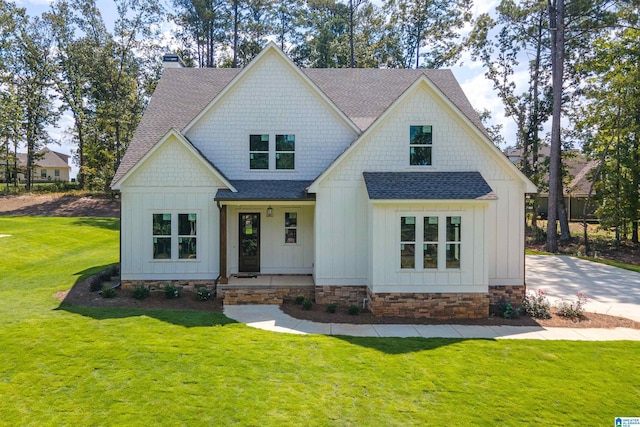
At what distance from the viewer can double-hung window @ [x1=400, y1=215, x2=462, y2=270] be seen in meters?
10.8

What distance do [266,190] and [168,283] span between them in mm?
4348

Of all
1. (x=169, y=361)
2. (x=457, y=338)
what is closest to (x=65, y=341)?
(x=169, y=361)

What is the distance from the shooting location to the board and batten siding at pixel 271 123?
1354cm

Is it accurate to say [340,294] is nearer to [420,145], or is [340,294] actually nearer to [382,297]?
[382,297]

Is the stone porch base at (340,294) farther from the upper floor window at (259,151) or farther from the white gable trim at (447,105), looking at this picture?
the upper floor window at (259,151)

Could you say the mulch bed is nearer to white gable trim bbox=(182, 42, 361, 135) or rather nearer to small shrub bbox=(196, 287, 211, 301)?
small shrub bbox=(196, 287, 211, 301)

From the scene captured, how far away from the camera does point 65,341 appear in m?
7.95

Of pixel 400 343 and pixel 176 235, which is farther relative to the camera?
pixel 176 235

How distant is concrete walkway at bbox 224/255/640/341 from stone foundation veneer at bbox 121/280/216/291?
4.87 ft

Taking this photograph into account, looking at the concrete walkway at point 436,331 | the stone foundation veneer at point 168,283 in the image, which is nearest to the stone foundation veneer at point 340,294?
the concrete walkway at point 436,331

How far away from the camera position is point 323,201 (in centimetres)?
1177

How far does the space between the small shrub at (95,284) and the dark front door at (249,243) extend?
15.1 ft

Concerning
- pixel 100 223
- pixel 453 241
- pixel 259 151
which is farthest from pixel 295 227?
pixel 100 223

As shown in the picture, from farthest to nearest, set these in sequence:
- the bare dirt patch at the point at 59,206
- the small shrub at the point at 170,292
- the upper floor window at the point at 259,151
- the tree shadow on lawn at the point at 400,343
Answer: the bare dirt patch at the point at 59,206 → the upper floor window at the point at 259,151 → the small shrub at the point at 170,292 → the tree shadow on lawn at the point at 400,343
